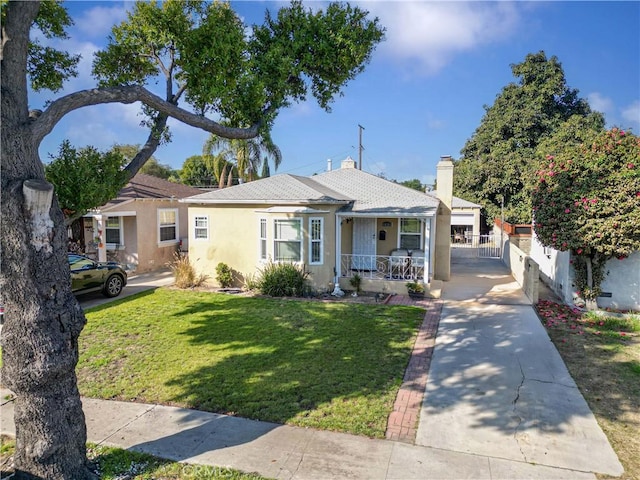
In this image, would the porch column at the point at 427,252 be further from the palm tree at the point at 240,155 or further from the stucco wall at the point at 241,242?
the palm tree at the point at 240,155

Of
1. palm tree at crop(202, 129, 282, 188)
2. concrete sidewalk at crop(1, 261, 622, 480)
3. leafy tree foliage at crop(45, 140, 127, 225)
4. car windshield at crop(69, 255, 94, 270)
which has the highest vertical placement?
palm tree at crop(202, 129, 282, 188)

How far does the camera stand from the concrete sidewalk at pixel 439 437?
15.6ft

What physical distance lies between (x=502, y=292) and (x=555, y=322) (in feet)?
11.4

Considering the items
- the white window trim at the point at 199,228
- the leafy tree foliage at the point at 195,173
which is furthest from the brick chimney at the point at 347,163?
the leafy tree foliage at the point at 195,173

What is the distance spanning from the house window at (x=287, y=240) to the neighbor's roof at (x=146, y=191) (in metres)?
6.69

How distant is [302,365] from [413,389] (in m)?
2.09

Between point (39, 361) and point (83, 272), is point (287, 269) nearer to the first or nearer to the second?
point (83, 272)

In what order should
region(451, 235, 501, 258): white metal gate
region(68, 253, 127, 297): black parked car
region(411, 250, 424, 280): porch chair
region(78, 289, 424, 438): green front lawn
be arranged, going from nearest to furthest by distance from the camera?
region(78, 289, 424, 438): green front lawn → region(68, 253, 127, 297): black parked car → region(411, 250, 424, 280): porch chair → region(451, 235, 501, 258): white metal gate

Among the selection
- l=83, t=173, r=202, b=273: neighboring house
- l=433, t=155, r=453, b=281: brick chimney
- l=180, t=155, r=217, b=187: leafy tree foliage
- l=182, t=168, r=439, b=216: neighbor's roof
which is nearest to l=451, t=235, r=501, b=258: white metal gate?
l=433, t=155, r=453, b=281: brick chimney

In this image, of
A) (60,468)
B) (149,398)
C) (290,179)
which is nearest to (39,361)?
(60,468)

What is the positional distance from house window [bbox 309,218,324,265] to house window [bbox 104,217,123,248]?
9377 mm

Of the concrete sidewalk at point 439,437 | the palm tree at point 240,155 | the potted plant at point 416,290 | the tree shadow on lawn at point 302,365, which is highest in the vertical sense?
the palm tree at point 240,155

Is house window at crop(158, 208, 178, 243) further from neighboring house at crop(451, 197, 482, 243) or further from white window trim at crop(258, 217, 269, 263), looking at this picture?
neighboring house at crop(451, 197, 482, 243)

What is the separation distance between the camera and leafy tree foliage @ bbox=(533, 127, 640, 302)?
10.7 metres
